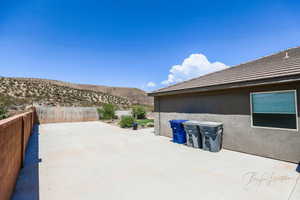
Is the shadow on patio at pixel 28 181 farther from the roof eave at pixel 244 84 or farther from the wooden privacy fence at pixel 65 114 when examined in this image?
the wooden privacy fence at pixel 65 114

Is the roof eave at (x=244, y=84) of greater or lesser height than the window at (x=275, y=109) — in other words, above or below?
above

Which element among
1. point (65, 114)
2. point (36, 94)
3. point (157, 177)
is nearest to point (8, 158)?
point (157, 177)

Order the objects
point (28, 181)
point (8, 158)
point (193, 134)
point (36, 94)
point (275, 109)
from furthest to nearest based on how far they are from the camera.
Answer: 1. point (36, 94)
2. point (193, 134)
3. point (275, 109)
4. point (28, 181)
5. point (8, 158)

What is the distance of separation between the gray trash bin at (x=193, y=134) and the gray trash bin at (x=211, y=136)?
225mm

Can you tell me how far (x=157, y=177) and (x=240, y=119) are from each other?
3973 mm

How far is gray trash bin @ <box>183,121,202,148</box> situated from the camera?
6.10 m

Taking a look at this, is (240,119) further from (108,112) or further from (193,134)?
(108,112)

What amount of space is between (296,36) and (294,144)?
7.10m

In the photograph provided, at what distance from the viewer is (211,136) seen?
5.61 metres

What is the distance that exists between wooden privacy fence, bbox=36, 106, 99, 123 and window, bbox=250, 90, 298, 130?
18499mm

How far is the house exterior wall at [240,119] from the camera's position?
4453mm

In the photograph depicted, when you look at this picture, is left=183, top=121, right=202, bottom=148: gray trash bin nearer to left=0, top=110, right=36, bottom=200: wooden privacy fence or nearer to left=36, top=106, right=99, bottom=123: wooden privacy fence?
left=0, top=110, right=36, bottom=200: wooden privacy fence

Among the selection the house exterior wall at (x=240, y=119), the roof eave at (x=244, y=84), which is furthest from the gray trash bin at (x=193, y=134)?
the roof eave at (x=244, y=84)

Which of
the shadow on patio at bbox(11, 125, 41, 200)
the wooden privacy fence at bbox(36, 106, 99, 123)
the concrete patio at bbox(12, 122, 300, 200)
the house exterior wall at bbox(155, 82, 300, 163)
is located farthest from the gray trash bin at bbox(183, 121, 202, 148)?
the wooden privacy fence at bbox(36, 106, 99, 123)
